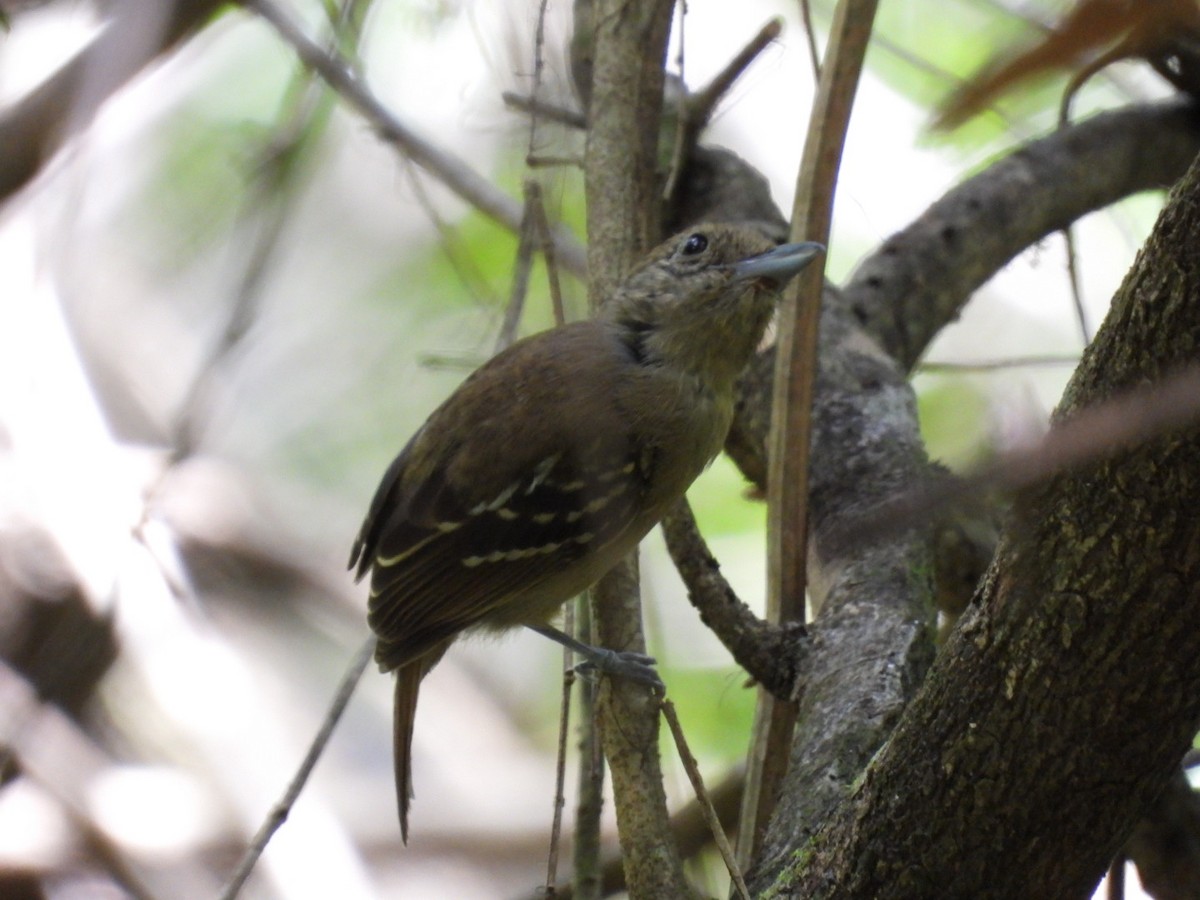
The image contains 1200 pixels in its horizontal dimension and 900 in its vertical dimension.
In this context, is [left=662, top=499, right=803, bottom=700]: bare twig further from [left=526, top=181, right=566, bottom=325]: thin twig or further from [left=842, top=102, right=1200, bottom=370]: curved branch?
[left=842, top=102, right=1200, bottom=370]: curved branch

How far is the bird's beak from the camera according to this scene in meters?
2.47

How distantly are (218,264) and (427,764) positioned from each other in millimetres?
1703

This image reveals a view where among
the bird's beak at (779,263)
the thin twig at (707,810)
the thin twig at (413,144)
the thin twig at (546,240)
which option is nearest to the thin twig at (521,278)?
the thin twig at (546,240)

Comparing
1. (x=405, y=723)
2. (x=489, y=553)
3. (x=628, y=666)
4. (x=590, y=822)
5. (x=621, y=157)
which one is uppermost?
(x=621, y=157)

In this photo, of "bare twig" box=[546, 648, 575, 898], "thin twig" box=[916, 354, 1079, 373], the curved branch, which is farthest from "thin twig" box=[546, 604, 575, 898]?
the curved branch

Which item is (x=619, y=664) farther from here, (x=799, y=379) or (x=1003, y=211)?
(x=1003, y=211)

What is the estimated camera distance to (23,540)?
3.44m

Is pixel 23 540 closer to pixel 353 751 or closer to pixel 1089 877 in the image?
pixel 353 751

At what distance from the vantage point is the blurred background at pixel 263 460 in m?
2.85

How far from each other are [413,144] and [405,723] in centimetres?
149

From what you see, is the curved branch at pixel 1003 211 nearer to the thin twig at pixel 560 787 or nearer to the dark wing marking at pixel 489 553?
the dark wing marking at pixel 489 553

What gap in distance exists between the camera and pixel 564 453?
2.53 m

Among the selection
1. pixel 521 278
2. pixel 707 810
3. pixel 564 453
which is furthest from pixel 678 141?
pixel 707 810

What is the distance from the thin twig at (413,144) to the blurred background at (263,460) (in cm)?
5
